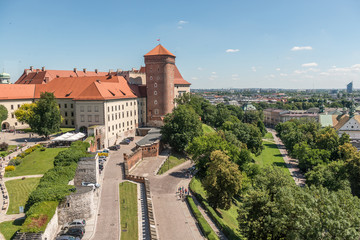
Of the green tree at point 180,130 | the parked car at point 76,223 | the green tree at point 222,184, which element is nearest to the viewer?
the parked car at point 76,223

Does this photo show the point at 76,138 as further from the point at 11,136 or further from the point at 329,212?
the point at 329,212

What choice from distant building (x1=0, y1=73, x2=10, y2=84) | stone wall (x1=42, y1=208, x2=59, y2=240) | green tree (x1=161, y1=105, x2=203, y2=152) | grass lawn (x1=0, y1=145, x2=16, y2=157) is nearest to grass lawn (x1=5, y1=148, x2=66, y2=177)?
grass lawn (x1=0, y1=145, x2=16, y2=157)

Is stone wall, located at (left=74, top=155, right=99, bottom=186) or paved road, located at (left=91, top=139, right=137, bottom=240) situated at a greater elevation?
stone wall, located at (left=74, top=155, right=99, bottom=186)

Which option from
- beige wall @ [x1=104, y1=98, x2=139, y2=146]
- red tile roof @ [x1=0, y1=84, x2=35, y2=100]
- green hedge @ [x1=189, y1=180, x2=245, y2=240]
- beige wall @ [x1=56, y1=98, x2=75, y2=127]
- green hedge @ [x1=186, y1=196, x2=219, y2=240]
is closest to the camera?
green hedge @ [x1=186, y1=196, x2=219, y2=240]

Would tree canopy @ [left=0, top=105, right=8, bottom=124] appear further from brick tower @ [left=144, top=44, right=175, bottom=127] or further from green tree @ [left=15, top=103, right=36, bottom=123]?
brick tower @ [left=144, top=44, right=175, bottom=127]

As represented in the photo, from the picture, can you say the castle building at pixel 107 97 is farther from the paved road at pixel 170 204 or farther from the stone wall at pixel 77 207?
the stone wall at pixel 77 207

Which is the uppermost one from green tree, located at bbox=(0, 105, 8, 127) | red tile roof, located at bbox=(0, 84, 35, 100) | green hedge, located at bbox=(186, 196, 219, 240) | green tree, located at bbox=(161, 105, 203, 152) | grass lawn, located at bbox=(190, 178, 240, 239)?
red tile roof, located at bbox=(0, 84, 35, 100)

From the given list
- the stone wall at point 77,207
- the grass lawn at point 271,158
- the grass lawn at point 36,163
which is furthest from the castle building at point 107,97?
the grass lawn at point 271,158

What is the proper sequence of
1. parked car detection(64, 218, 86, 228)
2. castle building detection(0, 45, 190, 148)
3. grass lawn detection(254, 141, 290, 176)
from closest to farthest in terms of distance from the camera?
parked car detection(64, 218, 86, 228) < castle building detection(0, 45, 190, 148) < grass lawn detection(254, 141, 290, 176)
